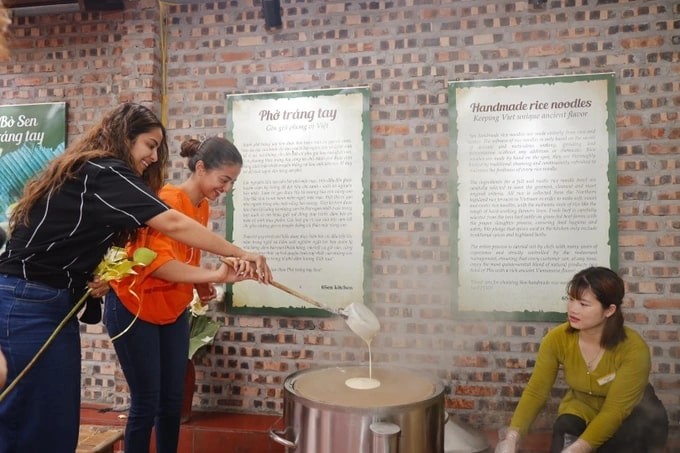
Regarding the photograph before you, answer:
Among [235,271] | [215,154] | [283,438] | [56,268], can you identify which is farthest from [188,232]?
[283,438]

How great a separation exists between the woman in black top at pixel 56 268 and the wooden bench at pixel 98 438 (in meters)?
0.82

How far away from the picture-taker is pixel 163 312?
7.16ft

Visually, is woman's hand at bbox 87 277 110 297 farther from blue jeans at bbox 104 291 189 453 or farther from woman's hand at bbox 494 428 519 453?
woman's hand at bbox 494 428 519 453

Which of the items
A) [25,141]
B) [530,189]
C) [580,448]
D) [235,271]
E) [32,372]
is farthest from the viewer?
[25,141]

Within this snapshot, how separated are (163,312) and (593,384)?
6.06 ft

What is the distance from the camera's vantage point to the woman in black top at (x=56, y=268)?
5.40 ft

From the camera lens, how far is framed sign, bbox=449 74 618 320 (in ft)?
9.57

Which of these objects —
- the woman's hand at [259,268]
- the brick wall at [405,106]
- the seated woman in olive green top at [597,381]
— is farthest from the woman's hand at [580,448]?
the woman's hand at [259,268]

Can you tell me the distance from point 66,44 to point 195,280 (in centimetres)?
237

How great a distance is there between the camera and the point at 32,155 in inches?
141

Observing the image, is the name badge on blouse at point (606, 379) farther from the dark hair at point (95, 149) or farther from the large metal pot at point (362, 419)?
the dark hair at point (95, 149)

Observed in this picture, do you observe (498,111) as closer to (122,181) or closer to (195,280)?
(195,280)

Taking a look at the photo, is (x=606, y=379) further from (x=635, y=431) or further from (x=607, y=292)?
(x=607, y=292)

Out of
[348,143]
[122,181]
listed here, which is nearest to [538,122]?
[348,143]
